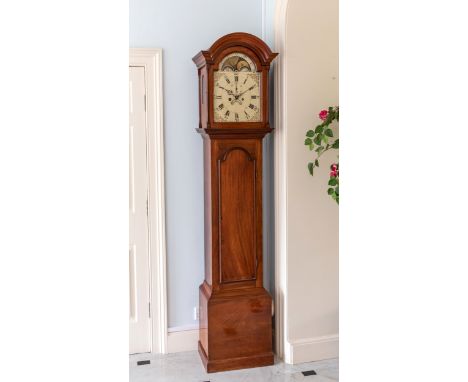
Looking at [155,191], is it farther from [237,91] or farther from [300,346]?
[300,346]

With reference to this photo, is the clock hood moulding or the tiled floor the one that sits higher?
the clock hood moulding

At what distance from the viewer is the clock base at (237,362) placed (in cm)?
341

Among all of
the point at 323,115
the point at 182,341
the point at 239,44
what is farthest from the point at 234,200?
the point at 182,341

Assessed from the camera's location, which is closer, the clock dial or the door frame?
the clock dial

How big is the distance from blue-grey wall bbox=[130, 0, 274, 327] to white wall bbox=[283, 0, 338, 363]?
0.94 feet

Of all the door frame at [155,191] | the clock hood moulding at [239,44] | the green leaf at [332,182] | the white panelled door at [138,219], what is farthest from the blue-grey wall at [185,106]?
the green leaf at [332,182]

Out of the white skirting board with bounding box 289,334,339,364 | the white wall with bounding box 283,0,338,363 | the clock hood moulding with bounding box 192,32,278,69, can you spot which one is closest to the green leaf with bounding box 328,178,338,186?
the white wall with bounding box 283,0,338,363

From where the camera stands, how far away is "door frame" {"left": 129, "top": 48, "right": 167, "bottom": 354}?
3.51m

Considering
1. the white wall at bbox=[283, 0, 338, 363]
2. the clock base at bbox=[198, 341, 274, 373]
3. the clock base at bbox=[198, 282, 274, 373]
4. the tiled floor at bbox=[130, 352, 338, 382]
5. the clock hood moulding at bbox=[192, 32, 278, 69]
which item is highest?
the clock hood moulding at bbox=[192, 32, 278, 69]

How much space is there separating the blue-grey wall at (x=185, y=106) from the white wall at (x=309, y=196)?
0.94 ft

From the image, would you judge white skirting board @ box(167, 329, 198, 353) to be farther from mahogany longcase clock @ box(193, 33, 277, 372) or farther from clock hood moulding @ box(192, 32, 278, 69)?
clock hood moulding @ box(192, 32, 278, 69)
